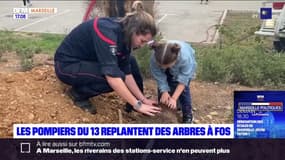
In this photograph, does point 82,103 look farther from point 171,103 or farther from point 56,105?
point 171,103

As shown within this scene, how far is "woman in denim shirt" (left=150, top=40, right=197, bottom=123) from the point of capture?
2.14m

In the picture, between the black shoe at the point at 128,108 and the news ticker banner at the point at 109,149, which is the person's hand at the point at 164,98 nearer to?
the black shoe at the point at 128,108

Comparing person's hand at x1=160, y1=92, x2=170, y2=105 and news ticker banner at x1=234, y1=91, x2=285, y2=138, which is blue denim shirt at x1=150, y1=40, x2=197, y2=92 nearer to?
person's hand at x1=160, y1=92, x2=170, y2=105

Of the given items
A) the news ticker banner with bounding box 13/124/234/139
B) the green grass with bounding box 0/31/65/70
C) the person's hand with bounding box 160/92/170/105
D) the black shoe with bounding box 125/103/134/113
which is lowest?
the black shoe with bounding box 125/103/134/113

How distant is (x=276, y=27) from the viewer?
4062 mm

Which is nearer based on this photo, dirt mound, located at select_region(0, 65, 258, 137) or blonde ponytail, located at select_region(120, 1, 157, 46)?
blonde ponytail, located at select_region(120, 1, 157, 46)

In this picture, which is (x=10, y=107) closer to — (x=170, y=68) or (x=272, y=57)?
(x=170, y=68)

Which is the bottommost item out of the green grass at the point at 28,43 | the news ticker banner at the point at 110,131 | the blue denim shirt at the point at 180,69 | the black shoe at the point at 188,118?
the black shoe at the point at 188,118

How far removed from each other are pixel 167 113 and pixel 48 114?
55 centimetres

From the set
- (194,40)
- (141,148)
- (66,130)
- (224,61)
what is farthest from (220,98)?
(194,40)

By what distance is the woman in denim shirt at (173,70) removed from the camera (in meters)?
2.14

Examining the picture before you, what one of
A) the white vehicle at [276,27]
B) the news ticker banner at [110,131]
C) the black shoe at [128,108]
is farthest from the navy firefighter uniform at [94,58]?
the white vehicle at [276,27]

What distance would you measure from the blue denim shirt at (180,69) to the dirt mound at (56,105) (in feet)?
0.51

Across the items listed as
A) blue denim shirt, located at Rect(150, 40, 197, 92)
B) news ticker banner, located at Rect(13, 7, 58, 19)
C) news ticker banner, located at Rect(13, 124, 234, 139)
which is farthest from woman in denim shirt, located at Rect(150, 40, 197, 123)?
news ticker banner, located at Rect(13, 7, 58, 19)
